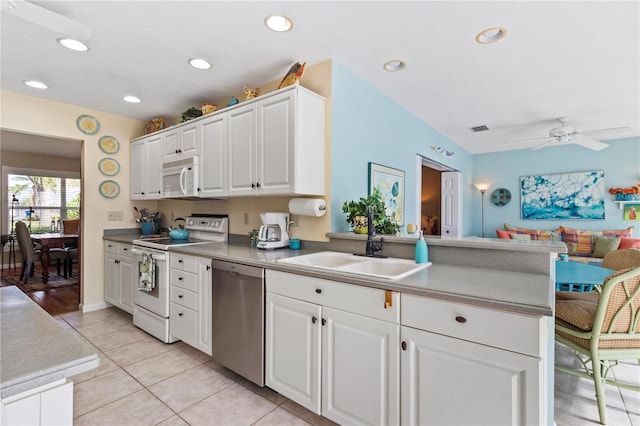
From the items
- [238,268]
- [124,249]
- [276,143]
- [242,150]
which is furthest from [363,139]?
[124,249]

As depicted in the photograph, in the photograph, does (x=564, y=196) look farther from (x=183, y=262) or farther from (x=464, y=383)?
(x=183, y=262)

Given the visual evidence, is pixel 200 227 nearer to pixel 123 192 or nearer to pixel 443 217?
pixel 123 192

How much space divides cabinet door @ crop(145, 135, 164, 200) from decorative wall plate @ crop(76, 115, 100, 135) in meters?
0.62

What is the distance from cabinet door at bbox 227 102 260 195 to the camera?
262 cm

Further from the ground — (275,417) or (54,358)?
(54,358)

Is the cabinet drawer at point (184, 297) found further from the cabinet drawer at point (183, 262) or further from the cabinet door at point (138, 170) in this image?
the cabinet door at point (138, 170)

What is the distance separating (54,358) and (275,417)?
1462mm

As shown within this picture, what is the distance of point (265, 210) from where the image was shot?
3.08m


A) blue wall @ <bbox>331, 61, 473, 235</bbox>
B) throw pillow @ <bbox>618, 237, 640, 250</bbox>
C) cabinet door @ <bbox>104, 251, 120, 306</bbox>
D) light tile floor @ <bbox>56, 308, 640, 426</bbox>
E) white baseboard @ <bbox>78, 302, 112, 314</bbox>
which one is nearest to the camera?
light tile floor @ <bbox>56, 308, 640, 426</bbox>

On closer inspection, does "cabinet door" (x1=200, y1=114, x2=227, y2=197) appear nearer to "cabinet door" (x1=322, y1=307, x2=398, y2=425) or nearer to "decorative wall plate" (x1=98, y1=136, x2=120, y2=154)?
"decorative wall plate" (x1=98, y1=136, x2=120, y2=154)

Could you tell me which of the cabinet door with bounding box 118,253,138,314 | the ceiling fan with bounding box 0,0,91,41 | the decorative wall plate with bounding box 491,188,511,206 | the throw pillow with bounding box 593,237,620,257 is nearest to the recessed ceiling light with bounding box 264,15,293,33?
the ceiling fan with bounding box 0,0,91,41

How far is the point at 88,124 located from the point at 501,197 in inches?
274

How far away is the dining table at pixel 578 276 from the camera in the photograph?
7.75 ft

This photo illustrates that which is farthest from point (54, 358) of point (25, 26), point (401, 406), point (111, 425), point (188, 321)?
point (25, 26)
